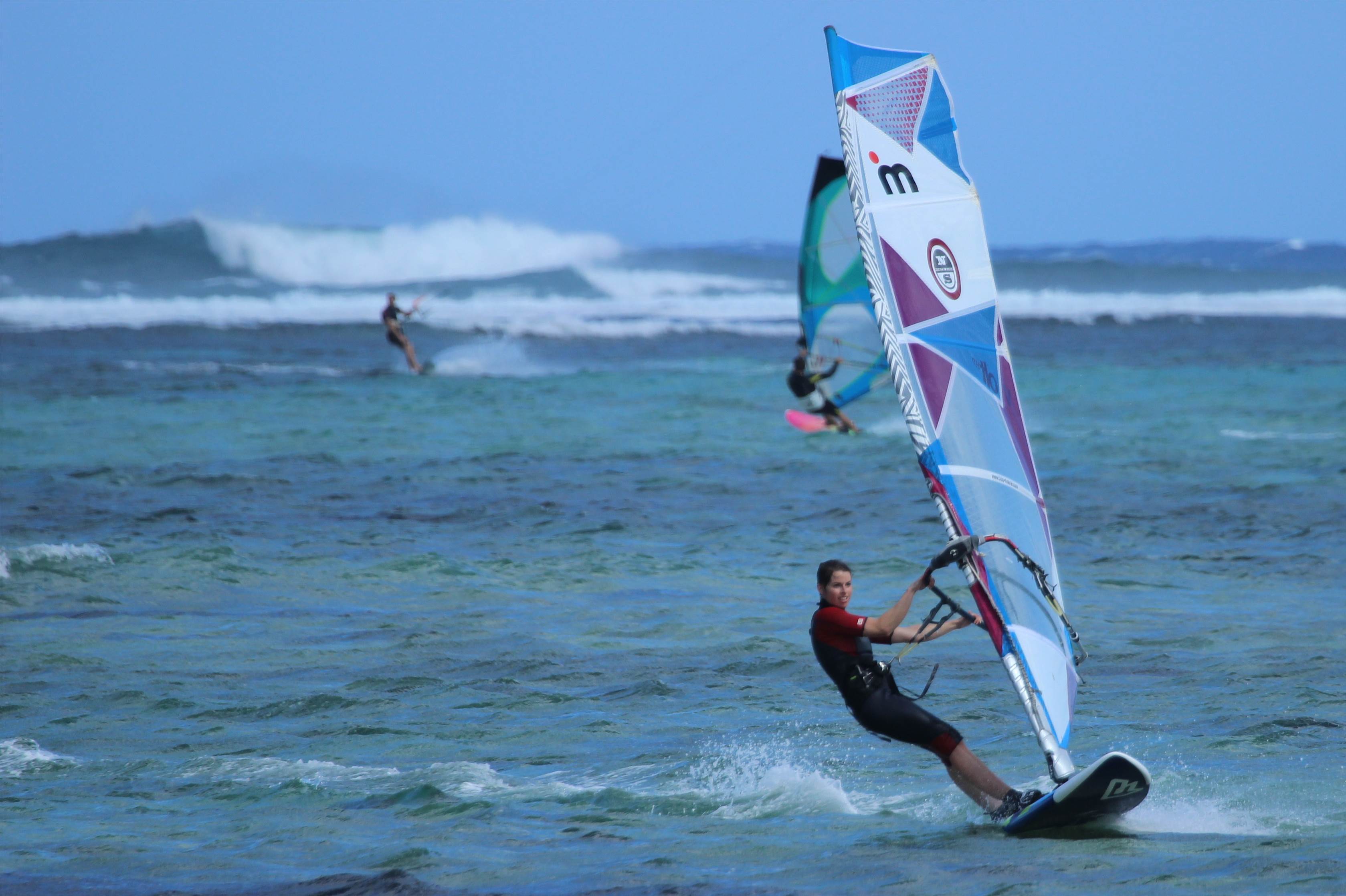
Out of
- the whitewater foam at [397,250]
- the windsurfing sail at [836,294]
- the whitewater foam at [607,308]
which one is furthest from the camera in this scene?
the whitewater foam at [397,250]

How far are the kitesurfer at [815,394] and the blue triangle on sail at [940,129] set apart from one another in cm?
1263

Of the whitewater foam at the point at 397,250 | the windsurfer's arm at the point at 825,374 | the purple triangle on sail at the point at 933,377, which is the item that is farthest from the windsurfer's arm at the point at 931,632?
the whitewater foam at the point at 397,250

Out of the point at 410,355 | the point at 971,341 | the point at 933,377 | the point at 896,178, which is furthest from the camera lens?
the point at 410,355

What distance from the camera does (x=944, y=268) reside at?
22.6 ft

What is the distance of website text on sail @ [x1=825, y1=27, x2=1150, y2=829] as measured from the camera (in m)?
6.23

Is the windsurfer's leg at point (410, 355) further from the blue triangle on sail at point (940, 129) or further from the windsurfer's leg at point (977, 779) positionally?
the windsurfer's leg at point (977, 779)

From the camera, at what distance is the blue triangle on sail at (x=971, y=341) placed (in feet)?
22.1

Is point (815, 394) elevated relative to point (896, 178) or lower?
lower

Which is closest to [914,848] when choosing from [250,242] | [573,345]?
[573,345]

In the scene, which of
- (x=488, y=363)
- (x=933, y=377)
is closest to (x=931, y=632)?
(x=933, y=377)

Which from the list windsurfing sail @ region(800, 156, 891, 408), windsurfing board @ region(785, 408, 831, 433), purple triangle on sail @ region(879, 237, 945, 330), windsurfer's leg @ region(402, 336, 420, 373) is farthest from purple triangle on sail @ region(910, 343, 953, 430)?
windsurfer's leg @ region(402, 336, 420, 373)

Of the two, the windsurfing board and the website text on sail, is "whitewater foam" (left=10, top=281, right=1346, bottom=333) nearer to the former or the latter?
the windsurfing board

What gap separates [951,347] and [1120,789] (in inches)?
81.2

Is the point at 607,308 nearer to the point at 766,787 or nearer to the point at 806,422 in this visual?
the point at 806,422
